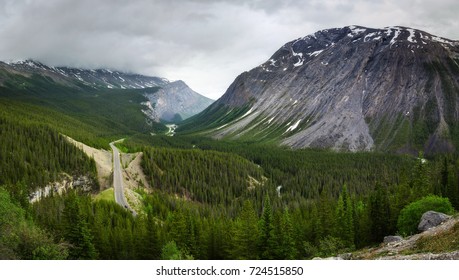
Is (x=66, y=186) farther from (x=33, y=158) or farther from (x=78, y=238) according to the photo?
(x=78, y=238)

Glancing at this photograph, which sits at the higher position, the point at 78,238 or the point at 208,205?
the point at 78,238

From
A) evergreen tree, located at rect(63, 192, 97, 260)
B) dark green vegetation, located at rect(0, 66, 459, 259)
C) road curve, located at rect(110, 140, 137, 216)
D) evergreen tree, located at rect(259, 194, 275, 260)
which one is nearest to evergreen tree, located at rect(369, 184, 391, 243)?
dark green vegetation, located at rect(0, 66, 459, 259)

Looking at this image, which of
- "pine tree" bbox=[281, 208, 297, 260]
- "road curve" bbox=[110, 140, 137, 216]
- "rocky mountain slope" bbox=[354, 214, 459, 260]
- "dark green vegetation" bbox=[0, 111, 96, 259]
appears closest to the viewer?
"rocky mountain slope" bbox=[354, 214, 459, 260]

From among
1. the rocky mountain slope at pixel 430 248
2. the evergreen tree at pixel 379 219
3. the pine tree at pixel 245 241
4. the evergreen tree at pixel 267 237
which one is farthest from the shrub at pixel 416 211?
the pine tree at pixel 245 241

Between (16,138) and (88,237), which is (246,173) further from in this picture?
(88,237)

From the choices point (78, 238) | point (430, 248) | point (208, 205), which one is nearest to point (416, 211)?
point (430, 248)

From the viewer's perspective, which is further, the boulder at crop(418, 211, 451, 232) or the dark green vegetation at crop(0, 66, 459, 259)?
the dark green vegetation at crop(0, 66, 459, 259)

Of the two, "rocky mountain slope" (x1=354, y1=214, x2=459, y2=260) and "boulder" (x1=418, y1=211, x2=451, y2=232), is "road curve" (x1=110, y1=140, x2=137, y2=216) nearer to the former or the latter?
"boulder" (x1=418, y1=211, x2=451, y2=232)

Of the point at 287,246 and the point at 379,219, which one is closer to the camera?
Answer: the point at 287,246

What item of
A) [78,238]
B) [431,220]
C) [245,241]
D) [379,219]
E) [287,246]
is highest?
[431,220]

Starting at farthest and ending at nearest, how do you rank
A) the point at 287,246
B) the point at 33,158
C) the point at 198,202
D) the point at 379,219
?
the point at 198,202 → the point at 33,158 → the point at 379,219 → the point at 287,246
